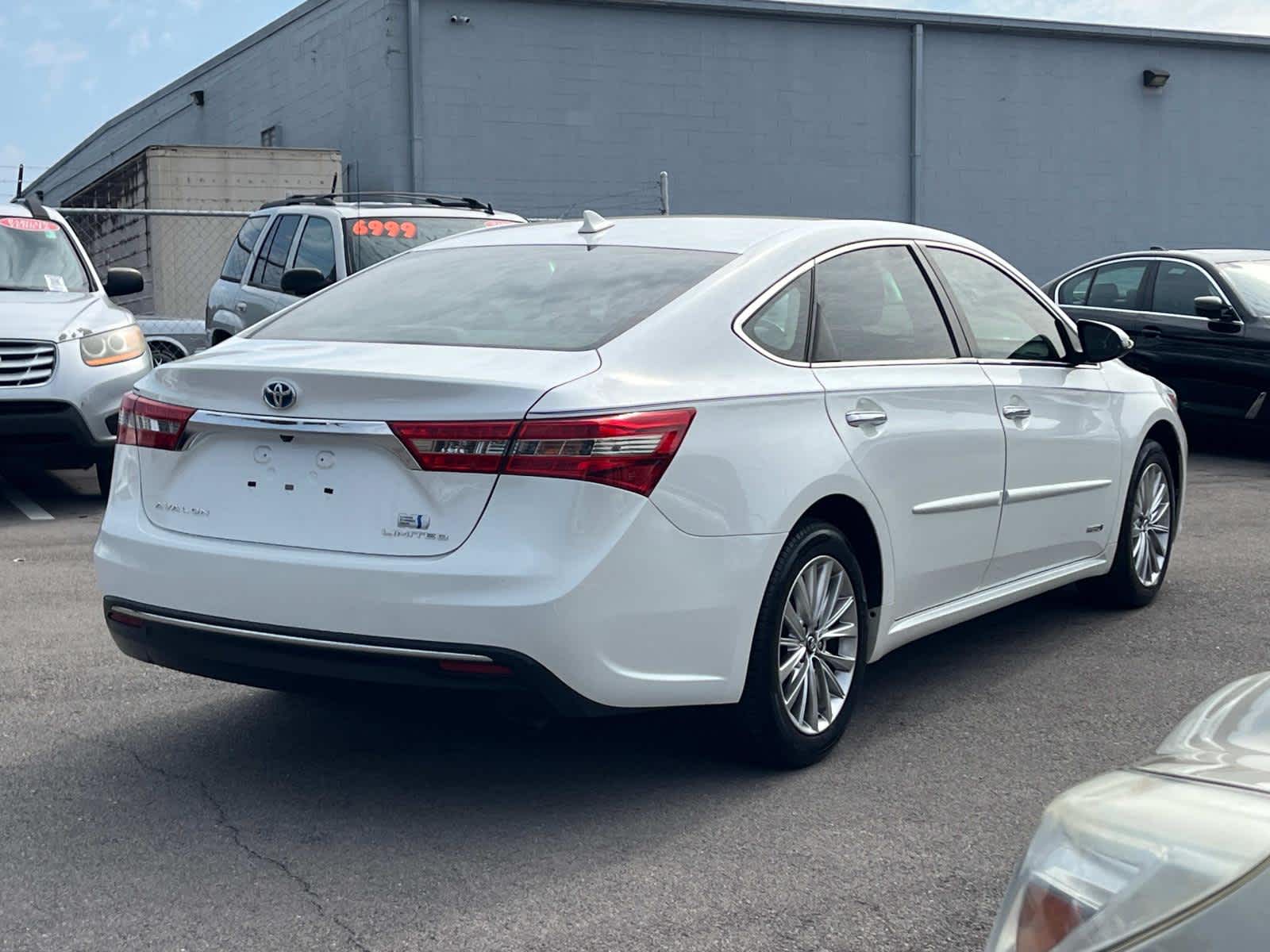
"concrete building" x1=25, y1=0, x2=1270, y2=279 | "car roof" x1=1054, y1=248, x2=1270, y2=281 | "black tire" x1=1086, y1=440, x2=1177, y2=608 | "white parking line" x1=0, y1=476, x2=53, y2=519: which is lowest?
"white parking line" x1=0, y1=476, x2=53, y2=519

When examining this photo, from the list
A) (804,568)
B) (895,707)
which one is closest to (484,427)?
(804,568)

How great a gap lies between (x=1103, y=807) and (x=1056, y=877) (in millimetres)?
108

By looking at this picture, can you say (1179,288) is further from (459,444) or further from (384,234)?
(459,444)

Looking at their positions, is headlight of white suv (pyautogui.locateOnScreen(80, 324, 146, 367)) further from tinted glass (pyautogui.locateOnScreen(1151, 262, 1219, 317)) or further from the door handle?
tinted glass (pyautogui.locateOnScreen(1151, 262, 1219, 317))

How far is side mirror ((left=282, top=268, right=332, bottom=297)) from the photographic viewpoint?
10.2 meters

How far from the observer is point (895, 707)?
16.9 feet

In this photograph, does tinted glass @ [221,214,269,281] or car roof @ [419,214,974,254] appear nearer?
car roof @ [419,214,974,254]

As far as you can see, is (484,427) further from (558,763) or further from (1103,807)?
(1103,807)

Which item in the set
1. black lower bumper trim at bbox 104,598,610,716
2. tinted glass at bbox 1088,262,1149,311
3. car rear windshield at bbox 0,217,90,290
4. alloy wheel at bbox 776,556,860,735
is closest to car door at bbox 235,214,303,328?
car rear windshield at bbox 0,217,90,290

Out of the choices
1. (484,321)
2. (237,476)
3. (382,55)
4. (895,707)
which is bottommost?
(895,707)

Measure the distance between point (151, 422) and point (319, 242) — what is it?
7.32 meters

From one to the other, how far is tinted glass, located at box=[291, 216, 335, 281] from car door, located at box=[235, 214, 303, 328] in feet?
0.42

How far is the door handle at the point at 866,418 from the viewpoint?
4.58 m

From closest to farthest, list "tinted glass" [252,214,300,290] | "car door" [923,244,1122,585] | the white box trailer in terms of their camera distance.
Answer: "car door" [923,244,1122,585]
"tinted glass" [252,214,300,290]
the white box trailer
